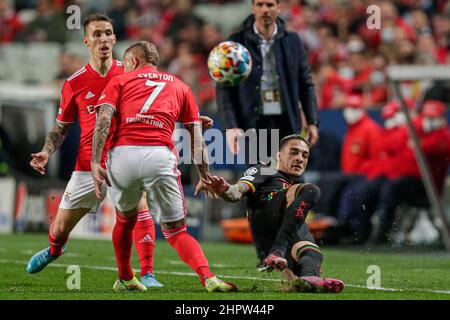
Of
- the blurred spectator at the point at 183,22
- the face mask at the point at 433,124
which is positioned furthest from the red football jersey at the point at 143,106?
the blurred spectator at the point at 183,22

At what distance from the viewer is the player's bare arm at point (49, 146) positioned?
782 cm

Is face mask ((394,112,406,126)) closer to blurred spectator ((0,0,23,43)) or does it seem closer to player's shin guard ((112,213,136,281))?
player's shin guard ((112,213,136,281))

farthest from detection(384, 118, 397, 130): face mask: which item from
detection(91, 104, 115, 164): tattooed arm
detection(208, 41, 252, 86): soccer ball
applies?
detection(91, 104, 115, 164): tattooed arm

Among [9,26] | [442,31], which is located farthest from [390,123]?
[9,26]

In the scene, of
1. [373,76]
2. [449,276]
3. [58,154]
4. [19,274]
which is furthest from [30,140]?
[449,276]

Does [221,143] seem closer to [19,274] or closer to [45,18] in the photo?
[19,274]

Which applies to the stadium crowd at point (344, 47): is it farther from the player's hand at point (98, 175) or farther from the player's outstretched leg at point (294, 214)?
the player's hand at point (98, 175)

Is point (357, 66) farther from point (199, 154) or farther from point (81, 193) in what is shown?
point (199, 154)

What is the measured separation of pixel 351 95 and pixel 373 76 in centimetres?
58

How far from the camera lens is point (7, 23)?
23.5 metres

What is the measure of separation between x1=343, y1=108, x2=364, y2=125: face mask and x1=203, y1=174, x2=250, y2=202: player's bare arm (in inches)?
291

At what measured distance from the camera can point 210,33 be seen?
18.9m

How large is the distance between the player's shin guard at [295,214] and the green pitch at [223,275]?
385 mm

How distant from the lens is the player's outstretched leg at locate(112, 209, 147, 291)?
7344 millimetres
